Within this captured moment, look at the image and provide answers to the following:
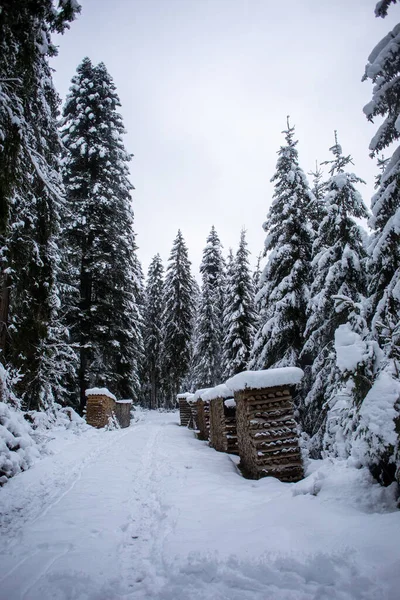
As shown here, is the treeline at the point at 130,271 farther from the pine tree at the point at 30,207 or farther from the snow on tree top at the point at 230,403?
the snow on tree top at the point at 230,403

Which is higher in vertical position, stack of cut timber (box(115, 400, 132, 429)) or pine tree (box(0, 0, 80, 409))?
pine tree (box(0, 0, 80, 409))

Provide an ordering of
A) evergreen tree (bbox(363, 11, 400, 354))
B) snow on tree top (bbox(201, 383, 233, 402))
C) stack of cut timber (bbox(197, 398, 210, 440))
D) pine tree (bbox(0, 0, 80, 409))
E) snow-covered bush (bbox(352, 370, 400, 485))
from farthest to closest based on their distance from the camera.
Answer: stack of cut timber (bbox(197, 398, 210, 440))
snow on tree top (bbox(201, 383, 233, 402))
pine tree (bbox(0, 0, 80, 409))
evergreen tree (bbox(363, 11, 400, 354))
snow-covered bush (bbox(352, 370, 400, 485))

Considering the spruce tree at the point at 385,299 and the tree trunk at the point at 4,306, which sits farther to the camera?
the tree trunk at the point at 4,306

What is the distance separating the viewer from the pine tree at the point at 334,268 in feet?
35.8

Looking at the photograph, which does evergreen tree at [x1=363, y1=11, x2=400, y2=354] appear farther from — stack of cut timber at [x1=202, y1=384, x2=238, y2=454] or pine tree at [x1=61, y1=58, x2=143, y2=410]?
pine tree at [x1=61, y1=58, x2=143, y2=410]

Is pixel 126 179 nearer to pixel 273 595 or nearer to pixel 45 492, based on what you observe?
pixel 45 492

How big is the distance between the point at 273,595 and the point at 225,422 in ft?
21.0

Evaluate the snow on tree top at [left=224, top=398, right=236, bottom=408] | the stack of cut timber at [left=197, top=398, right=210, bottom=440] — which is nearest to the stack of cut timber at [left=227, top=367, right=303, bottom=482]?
the snow on tree top at [left=224, top=398, right=236, bottom=408]

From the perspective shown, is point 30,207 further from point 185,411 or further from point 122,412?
point 185,411

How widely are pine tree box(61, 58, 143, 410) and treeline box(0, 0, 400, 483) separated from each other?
10 centimetres

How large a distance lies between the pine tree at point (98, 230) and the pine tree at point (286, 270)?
29.1ft

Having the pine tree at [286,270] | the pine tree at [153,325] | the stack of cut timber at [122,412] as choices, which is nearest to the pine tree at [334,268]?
the pine tree at [286,270]

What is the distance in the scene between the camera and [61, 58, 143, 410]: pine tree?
18.0 metres

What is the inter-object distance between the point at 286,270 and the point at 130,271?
10406mm
